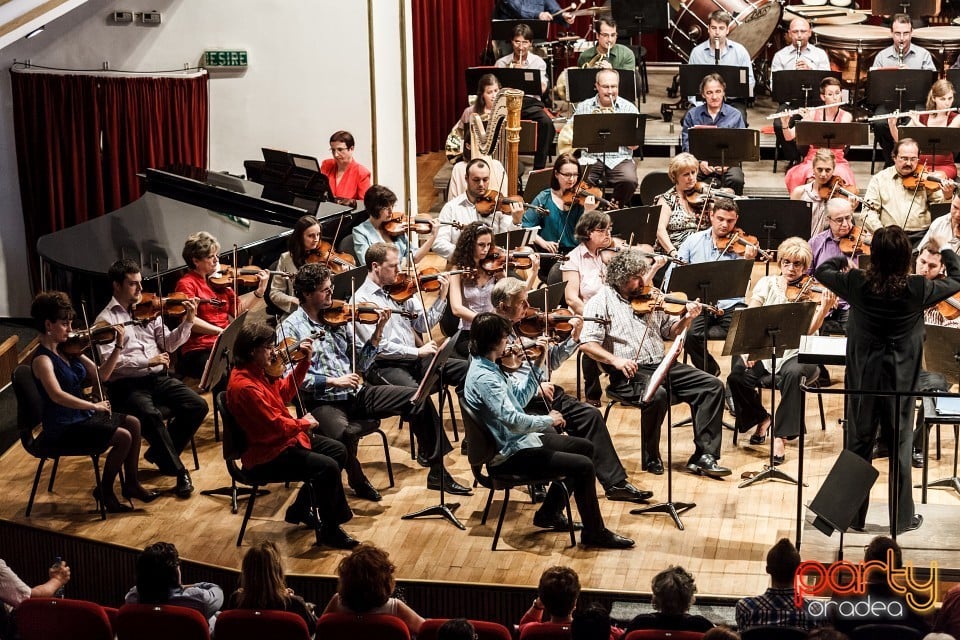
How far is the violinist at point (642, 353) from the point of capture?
6.57 m

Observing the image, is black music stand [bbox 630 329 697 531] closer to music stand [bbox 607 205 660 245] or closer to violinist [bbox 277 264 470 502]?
violinist [bbox 277 264 470 502]

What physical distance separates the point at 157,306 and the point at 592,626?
128 inches

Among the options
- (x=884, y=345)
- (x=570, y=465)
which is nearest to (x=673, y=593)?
(x=570, y=465)

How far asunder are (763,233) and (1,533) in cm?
459

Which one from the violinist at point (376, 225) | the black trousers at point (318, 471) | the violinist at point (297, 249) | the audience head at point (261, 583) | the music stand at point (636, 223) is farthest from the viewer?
the music stand at point (636, 223)

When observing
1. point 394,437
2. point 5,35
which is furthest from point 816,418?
point 5,35

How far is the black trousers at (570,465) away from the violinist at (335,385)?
0.80 metres

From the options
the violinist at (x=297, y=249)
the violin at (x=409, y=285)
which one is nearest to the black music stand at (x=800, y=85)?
the violin at (x=409, y=285)

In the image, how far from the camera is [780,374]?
695 cm

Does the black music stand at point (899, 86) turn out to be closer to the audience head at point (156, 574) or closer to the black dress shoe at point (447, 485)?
the black dress shoe at point (447, 485)

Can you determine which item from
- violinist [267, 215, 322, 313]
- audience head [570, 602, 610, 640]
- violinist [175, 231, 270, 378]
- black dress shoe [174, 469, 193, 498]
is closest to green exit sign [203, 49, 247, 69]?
violinist [267, 215, 322, 313]

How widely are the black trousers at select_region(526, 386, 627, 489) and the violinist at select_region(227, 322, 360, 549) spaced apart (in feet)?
3.45

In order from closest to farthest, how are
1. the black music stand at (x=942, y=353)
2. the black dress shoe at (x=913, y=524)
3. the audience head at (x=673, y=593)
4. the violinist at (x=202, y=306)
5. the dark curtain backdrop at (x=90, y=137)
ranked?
1. the audience head at (x=673, y=593)
2. the black dress shoe at (x=913, y=524)
3. the black music stand at (x=942, y=353)
4. the violinist at (x=202, y=306)
5. the dark curtain backdrop at (x=90, y=137)

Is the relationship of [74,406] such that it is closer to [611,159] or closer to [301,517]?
[301,517]
